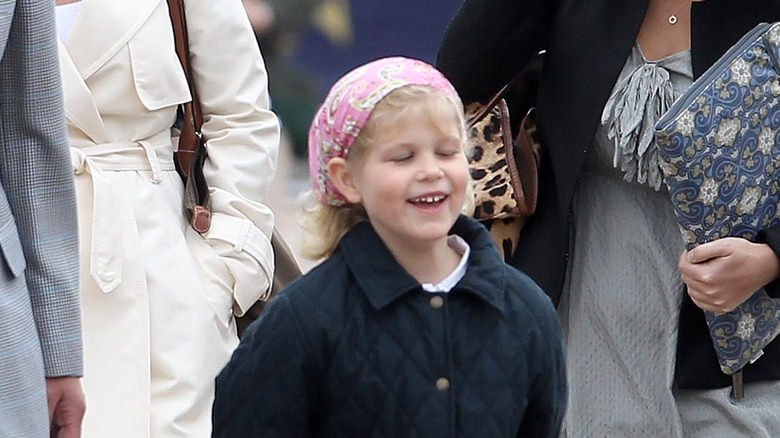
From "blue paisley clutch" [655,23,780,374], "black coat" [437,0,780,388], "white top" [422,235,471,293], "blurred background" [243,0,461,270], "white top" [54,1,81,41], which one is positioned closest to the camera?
"white top" [422,235,471,293]

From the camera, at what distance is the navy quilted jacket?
2928 mm

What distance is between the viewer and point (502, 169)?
3738 millimetres

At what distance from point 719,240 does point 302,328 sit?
1015 millimetres

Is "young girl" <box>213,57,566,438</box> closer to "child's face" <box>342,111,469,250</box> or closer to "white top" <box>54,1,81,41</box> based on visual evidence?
"child's face" <box>342,111,469,250</box>

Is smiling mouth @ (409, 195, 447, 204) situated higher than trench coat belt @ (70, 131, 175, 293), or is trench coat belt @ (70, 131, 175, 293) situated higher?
smiling mouth @ (409, 195, 447, 204)

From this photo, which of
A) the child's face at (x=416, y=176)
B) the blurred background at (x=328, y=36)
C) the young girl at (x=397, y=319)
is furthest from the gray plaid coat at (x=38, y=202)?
the blurred background at (x=328, y=36)

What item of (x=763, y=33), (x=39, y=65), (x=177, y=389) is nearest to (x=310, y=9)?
(x=177, y=389)

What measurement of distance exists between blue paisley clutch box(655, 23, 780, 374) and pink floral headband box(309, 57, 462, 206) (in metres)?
0.57

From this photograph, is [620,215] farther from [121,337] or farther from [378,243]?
[121,337]

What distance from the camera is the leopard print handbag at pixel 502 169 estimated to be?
372cm

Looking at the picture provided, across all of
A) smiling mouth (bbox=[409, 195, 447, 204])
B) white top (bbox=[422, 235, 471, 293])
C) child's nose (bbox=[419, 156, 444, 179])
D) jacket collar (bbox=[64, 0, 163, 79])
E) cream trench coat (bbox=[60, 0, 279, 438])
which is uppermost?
child's nose (bbox=[419, 156, 444, 179])

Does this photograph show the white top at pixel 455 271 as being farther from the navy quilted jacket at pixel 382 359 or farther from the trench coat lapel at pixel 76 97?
the trench coat lapel at pixel 76 97

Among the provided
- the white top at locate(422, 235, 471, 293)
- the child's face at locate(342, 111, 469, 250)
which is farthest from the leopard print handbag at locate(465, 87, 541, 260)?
the child's face at locate(342, 111, 469, 250)

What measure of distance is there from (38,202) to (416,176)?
0.67m
